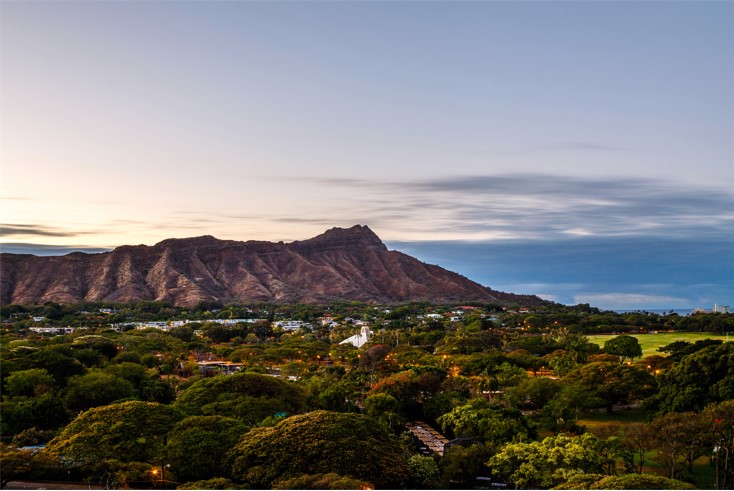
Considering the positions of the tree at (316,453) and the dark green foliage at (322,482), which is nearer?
the dark green foliage at (322,482)

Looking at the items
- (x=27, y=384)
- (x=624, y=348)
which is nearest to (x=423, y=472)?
(x=27, y=384)

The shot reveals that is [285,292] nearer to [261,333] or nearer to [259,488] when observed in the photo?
[261,333]

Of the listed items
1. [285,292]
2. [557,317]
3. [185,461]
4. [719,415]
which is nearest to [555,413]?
[719,415]

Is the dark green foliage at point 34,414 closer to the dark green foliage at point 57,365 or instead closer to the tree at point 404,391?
the dark green foliage at point 57,365

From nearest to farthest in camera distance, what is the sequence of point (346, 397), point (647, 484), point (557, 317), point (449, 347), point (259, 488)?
point (647, 484)
point (259, 488)
point (346, 397)
point (449, 347)
point (557, 317)

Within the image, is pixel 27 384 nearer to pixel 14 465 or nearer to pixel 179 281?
pixel 14 465

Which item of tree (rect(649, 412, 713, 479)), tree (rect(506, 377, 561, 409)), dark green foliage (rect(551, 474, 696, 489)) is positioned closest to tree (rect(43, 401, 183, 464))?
dark green foliage (rect(551, 474, 696, 489))

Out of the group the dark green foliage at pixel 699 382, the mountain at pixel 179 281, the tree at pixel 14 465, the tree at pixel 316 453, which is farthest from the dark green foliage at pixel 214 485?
the mountain at pixel 179 281
